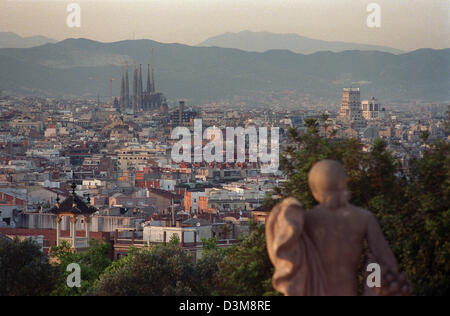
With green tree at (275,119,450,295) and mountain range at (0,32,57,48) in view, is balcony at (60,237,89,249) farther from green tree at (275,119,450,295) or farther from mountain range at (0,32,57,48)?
mountain range at (0,32,57,48)

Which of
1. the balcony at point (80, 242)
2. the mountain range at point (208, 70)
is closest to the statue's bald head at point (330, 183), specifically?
the balcony at point (80, 242)

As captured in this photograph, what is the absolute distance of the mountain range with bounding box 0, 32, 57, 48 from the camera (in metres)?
113

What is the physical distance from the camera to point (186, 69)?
140m

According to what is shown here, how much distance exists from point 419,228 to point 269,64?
120473 mm

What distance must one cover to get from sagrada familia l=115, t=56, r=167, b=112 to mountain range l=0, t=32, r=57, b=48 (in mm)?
29596

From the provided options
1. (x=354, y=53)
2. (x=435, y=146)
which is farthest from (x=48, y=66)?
(x=435, y=146)

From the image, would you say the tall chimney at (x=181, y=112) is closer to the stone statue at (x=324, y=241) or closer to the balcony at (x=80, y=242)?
the balcony at (x=80, y=242)

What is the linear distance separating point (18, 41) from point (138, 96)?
49663mm

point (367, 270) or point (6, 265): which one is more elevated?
point (367, 270)

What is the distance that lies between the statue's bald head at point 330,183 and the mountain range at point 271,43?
102 m

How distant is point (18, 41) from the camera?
117688 millimetres
